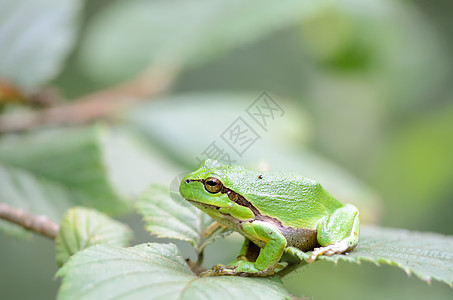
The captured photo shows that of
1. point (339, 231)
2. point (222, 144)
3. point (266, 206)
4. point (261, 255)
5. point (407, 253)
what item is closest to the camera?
point (407, 253)

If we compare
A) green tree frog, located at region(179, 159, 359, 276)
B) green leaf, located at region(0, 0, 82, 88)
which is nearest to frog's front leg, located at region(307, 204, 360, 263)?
green tree frog, located at region(179, 159, 359, 276)

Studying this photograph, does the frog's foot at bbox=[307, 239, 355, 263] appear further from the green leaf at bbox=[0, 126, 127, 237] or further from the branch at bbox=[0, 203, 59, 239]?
the green leaf at bbox=[0, 126, 127, 237]

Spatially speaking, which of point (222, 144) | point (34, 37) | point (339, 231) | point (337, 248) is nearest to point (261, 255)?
point (337, 248)

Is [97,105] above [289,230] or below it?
below

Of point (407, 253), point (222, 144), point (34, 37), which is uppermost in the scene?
point (407, 253)

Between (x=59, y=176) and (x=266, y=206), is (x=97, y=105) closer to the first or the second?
(x=59, y=176)

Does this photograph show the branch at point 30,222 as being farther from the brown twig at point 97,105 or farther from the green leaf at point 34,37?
the green leaf at point 34,37

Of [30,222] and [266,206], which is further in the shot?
[266,206]

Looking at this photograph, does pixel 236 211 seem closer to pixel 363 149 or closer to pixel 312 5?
pixel 312 5

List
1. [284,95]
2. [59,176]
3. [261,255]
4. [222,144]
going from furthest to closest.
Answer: [284,95] < [222,144] < [59,176] < [261,255]
